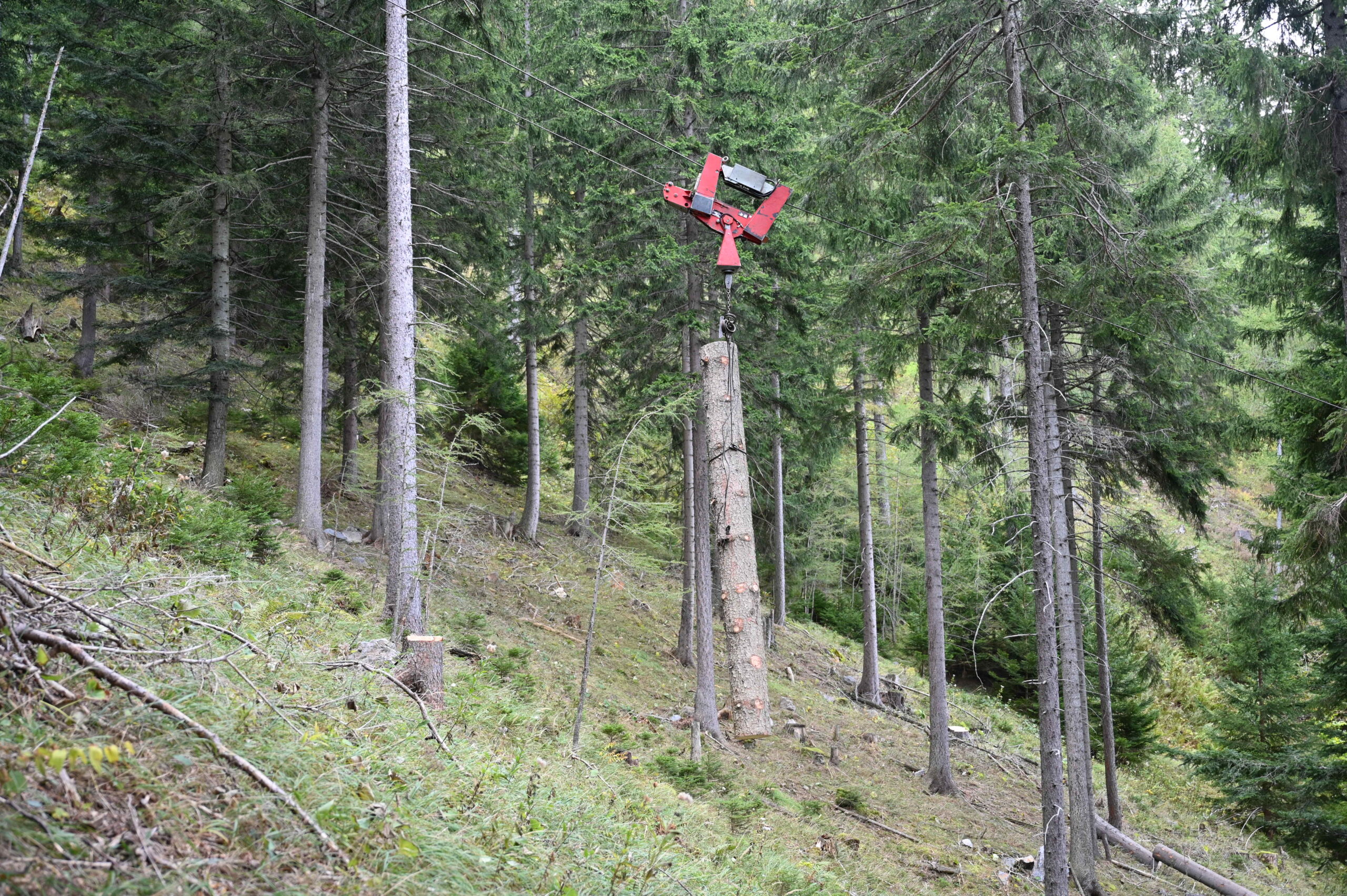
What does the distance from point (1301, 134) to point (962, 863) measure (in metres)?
9.78

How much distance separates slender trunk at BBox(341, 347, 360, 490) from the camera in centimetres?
1543

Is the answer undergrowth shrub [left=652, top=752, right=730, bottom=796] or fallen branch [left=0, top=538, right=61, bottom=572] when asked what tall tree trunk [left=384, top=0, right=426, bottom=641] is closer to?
undergrowth shrub [left=652, top=752, right=730, bottom=796]

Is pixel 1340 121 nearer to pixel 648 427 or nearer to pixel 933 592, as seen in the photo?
pixel 933 592

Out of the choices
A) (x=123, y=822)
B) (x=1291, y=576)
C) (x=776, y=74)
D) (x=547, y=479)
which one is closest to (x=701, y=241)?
(x=776, y=74)

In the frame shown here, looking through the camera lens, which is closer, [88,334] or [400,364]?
[400,364]

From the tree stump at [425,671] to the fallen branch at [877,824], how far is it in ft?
23.4

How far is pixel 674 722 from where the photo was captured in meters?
12.6

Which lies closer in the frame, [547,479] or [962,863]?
[962,863]

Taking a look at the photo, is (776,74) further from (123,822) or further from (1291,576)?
(123,822)

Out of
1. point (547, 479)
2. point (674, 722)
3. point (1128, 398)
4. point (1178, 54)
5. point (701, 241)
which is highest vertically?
point (1178, 54)

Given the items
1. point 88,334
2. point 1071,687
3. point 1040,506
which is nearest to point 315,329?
point 88,334

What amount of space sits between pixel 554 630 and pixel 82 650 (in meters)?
11.5

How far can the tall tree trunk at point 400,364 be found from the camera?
27.8 ft

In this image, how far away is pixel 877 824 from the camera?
36.9ft
